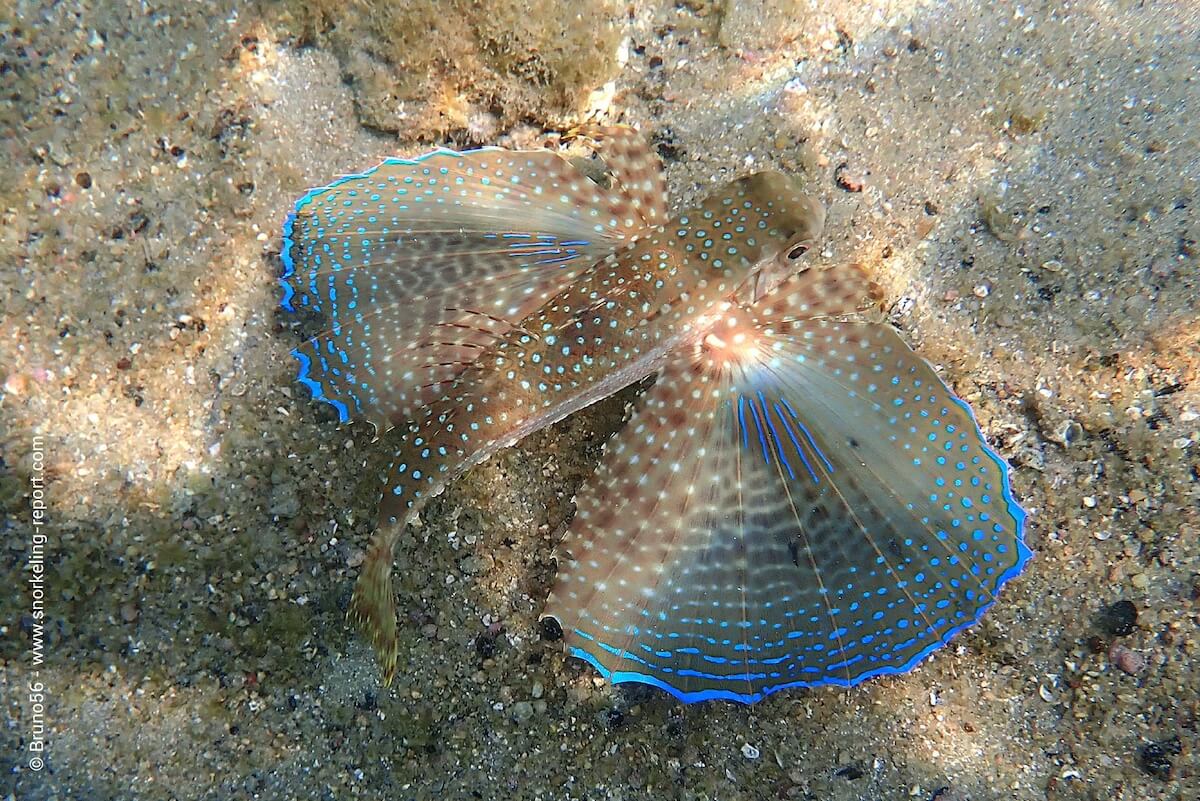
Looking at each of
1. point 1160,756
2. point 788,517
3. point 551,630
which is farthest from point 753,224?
point 1160,756

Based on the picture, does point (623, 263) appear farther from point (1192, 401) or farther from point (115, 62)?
point (115, 62)

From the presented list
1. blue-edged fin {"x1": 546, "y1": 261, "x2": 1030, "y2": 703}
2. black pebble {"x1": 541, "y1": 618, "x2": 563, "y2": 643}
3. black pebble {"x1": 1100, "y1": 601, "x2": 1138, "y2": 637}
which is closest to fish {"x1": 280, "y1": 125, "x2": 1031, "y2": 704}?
blue-edged fin {"x1": 546, "y1": 261, "x2": 1030, "y2": 703}

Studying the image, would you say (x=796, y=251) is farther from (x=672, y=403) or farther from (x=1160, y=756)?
(x=1160, y=756)

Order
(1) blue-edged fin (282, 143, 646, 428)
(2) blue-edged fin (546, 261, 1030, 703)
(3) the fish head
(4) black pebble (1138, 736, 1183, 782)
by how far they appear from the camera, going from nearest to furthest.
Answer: (4) black pebble (1138, 736, 1183, 782), (2) blue-edged fin (546, 261, 1030, 703), (3) the fish head, (1) blue-edged fin (282, 143, 646, 428)

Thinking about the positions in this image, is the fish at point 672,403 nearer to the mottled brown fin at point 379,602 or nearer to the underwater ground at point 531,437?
the mottled brown fin at point 379,602

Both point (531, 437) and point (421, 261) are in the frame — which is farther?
point (531, 437)

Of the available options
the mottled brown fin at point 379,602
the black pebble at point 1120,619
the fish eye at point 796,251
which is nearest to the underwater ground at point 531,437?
the black pebble at point 1120,619

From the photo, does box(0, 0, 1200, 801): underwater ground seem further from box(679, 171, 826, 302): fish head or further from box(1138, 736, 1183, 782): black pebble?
box(679, 171, 826, 302): fish head
